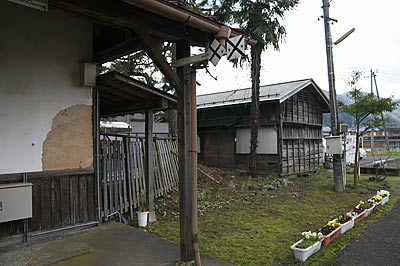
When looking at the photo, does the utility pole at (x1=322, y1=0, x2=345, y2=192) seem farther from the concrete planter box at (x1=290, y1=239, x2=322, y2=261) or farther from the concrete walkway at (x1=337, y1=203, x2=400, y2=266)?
the concrete planter box at (x1=290, y1=239, x2=322, y2=261)

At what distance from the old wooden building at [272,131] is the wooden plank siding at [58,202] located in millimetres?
9803

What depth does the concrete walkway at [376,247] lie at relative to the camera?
3.93 m

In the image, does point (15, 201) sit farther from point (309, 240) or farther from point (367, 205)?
point (367, 205)

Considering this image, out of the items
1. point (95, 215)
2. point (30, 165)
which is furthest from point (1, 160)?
point (95, 215)

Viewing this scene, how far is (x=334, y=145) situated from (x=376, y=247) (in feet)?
16.8

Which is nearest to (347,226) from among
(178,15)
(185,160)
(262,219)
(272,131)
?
(262,219)

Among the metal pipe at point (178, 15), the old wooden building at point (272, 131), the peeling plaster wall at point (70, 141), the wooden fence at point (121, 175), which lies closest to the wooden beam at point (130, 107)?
the wooden fence at point (121, 175)

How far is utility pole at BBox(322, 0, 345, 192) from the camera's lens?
9.23 metres

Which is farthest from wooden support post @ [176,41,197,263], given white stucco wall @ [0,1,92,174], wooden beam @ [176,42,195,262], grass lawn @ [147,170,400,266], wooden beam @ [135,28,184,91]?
white stucco wall @ [0,1,92,174]

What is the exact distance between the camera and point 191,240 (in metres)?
3.47

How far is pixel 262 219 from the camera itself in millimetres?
6125

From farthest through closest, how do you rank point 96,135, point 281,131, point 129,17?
1. point 281,131
2. point 96,135
3. point 129,17

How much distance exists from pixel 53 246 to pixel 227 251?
→ 256 centimetres

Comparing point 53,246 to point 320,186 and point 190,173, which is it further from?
point 320,186
